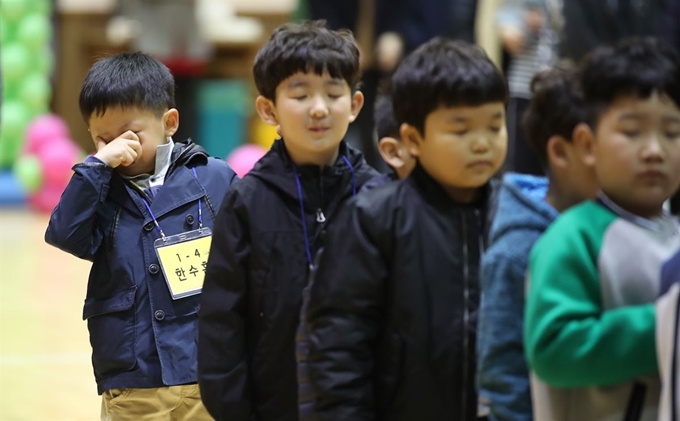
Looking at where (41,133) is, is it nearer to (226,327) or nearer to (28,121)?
(28,121)

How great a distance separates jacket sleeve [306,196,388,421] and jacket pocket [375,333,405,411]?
0.02m

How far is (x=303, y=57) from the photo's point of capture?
2535 mm

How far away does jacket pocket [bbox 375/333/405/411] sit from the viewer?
2074 mm

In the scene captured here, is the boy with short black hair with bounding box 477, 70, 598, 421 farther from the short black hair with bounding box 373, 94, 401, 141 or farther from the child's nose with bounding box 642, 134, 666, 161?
the short black hair with bounding box 373, 94, 401, 141

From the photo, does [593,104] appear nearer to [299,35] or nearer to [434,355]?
[434,355]

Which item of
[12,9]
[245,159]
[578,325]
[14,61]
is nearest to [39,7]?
[12,9]

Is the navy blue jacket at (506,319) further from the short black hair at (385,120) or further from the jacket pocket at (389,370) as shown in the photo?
the short black hair at (385,120)

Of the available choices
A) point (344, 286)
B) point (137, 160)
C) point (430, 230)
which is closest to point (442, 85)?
point (430, 230)

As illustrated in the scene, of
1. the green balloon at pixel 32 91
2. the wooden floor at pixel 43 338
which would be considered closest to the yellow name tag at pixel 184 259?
the wooden floor at pixel 43 338

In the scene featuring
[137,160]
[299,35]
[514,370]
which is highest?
[299,35]

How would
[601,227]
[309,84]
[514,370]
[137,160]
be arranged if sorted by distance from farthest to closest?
1. [137,160]
2. [309,84]
3. [514,370]
4. [601,227]

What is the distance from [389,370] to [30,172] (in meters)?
7.69

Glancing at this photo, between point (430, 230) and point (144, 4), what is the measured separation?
22.9 ft

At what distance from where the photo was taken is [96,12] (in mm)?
10945
